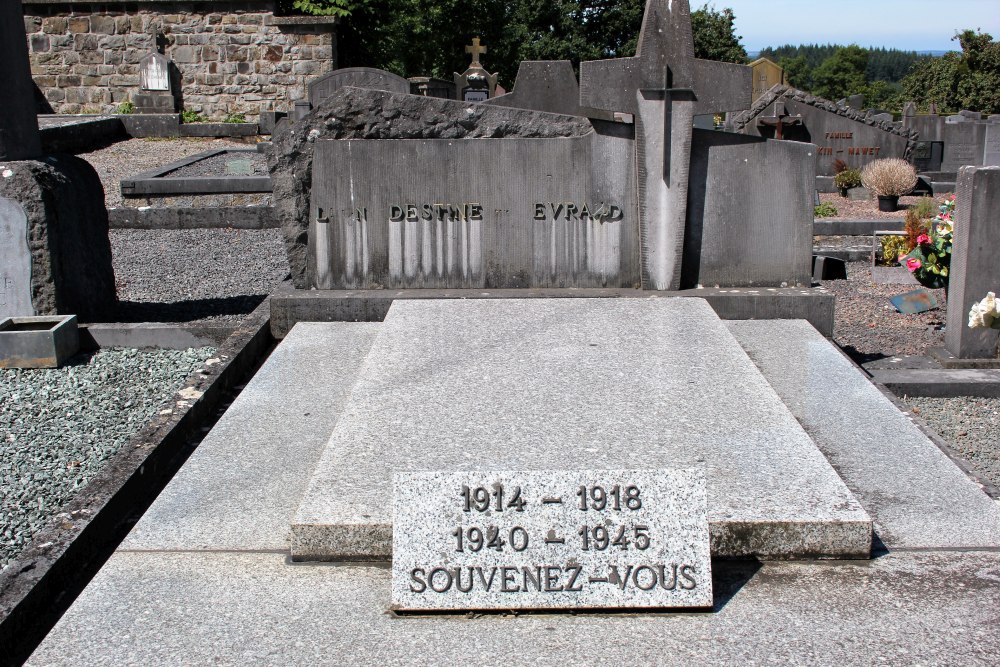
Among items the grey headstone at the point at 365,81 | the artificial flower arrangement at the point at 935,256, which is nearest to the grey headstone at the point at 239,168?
the grey headstone at the point at 365,81

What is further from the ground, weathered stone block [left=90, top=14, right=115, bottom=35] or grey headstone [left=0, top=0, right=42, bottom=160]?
weathered stone block [left=90, top=14, right=115, bottom=35]

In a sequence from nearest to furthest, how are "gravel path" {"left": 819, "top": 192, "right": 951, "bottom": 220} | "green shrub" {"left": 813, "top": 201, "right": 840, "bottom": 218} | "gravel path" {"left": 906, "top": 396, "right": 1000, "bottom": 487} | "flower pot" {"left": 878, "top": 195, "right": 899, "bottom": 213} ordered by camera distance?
"gravel path" {"left": 906, "top": 396, "right": 1000, "bottom": 487}
"green shrub" {"left": 813, "top": 201, "right": 840, "bottom": 218}
"gravel path" {"left": 819, "top": 192, "right": 951, "bottom": 220}
"flower pot" {"left": 878, "top": 195, "right": 899, "bottom": 213}

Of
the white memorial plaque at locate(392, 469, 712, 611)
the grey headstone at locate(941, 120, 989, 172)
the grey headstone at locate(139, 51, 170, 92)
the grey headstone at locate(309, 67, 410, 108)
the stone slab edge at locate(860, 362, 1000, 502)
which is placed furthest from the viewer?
the grey headstone at locate(139, 51, 170, 92)

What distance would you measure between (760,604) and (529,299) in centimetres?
287

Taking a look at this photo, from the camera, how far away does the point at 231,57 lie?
809 inches

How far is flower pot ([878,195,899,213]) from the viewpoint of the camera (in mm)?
12839

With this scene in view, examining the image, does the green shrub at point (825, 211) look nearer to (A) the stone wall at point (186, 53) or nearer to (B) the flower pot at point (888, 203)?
(B) the flower pot at point (888, 203)

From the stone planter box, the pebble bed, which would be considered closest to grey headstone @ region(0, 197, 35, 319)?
the stone planter box

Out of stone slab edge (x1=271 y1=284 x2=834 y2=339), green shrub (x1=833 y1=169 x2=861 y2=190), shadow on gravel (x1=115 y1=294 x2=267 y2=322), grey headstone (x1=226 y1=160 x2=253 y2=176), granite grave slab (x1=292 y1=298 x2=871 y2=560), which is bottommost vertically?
shadow on gravel (x1=115 y1=294 x2=267 y2=322)

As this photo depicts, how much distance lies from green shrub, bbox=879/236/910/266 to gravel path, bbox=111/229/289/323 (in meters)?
5.61

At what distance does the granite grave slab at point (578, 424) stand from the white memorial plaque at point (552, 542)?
8.6 inches

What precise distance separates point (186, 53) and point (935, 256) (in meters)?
17.6

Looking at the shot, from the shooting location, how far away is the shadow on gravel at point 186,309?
6.67 m

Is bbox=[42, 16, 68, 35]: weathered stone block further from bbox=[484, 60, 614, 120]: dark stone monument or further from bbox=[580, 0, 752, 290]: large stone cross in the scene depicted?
bbox=[580, 0, 752, 290]: large stone cross
